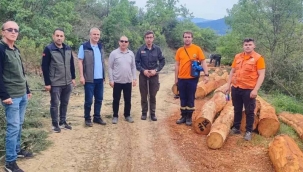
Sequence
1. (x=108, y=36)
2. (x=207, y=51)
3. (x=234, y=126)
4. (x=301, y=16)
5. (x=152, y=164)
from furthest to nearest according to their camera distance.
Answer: (x=207, y=51) → (x=108, y=36) → (x=301, y=16) → (x=234, y=126) → (x=152, y=164)

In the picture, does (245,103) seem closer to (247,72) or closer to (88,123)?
(247,72)

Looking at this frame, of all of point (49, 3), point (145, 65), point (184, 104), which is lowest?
point (184, 104)

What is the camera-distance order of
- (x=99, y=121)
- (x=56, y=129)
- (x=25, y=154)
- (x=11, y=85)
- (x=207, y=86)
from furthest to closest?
(x=207, y=86), (x=99, y=121), (x=56, y=129), (x=25, y=154), (x=11, y=85)

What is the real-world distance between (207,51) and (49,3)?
27.1 metres

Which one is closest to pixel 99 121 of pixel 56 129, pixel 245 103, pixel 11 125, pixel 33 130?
pixel 56 129

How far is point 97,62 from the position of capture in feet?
20.2

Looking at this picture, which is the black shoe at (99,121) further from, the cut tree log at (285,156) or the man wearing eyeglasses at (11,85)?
the cut tree log at (285,156)

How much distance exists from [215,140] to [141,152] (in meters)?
1.32

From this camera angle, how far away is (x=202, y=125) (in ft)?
→ 19.7

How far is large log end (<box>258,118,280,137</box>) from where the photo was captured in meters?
6.02

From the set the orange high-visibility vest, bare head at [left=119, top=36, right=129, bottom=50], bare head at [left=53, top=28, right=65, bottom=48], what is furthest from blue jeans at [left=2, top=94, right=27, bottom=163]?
the orange high-visibility vest

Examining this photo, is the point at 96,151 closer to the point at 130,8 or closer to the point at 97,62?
the point at 97,62

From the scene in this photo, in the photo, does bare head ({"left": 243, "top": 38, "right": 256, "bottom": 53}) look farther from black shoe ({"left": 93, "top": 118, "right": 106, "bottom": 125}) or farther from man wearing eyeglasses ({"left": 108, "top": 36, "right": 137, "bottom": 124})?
black shoe ({"left": 93, "top": 118, "right": 106, "bottom": 125})

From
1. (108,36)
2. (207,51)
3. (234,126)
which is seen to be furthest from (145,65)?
(207,51)
